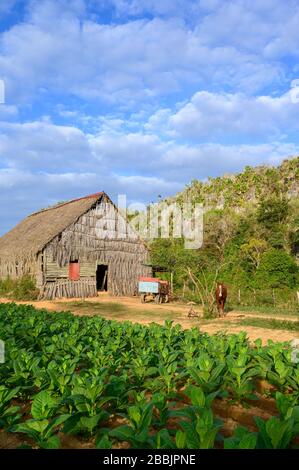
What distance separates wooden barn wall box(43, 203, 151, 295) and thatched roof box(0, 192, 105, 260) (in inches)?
16.7

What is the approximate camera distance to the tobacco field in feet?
10.2

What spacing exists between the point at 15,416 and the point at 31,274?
62.4 feet

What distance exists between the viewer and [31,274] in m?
22.2

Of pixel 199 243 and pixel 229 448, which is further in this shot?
pixel 199 243

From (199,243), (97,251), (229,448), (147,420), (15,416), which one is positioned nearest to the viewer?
(229,448)

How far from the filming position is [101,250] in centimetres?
2408

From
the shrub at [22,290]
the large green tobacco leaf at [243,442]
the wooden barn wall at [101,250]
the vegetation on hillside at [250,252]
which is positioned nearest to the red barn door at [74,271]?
the wooden barn wall at [101,250]

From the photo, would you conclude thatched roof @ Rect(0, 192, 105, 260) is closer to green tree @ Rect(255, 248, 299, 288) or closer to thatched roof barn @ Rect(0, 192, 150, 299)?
thatched roof barn @ Rect(0, 192, 150, 299)

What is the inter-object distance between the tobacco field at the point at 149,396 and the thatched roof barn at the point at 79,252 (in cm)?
1456

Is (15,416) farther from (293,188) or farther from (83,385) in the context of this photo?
(293,188)

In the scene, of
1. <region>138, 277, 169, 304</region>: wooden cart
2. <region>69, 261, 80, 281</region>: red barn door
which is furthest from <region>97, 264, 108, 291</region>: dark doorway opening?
<region>138, 277, 169, 304</region>: wooden cart

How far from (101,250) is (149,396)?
63.8 ft

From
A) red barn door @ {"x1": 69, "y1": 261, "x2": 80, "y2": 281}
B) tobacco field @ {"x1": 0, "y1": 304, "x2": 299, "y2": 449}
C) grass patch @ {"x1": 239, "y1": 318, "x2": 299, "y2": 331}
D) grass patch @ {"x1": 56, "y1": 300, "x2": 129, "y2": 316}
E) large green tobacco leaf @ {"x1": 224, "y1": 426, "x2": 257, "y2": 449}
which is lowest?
grass patch @ {"x1": 56, "y1": 300, "x2": 129, "y2": 316}
